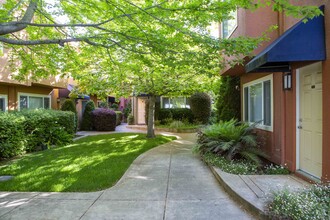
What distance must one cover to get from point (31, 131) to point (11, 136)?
1.33 metres

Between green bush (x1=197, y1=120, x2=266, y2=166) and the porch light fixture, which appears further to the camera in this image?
green bush (x1=197, y1=120, x2=266, y2=166)

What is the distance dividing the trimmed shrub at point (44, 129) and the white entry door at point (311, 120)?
31.1 ft

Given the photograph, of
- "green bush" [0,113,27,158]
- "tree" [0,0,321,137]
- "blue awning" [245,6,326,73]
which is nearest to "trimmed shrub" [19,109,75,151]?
"green bush" [0,113,27,158]

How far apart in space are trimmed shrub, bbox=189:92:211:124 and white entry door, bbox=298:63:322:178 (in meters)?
13.7

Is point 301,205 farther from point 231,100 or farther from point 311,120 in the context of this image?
point 231,100

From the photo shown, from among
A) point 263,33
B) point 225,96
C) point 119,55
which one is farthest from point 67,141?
point 263,33

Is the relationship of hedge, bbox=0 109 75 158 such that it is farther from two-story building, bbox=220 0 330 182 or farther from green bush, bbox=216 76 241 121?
two-story building, bbox=220 0 330 182

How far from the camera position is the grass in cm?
584

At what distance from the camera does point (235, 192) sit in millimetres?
4922

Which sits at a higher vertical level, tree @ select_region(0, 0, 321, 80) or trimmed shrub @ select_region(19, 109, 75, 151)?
tree @ select_region(0, 0, 321, 80)

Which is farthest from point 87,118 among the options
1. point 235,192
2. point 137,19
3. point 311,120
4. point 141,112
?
point 311,120

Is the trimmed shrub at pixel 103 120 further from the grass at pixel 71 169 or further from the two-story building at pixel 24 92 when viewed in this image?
the grass at pixel 71 169

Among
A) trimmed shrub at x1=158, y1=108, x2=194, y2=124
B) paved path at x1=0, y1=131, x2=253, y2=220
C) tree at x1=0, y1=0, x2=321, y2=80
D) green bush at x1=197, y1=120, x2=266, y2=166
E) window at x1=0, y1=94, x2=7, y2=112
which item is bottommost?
paved path at x1=0, y1=131, x2=253, y2=220

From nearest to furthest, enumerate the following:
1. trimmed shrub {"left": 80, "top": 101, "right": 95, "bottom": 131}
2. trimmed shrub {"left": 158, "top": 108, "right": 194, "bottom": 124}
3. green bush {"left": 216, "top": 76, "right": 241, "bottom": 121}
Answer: green bush {"left": 216, "top": 76, "right": 241, "bottom": 121} < trimmed shrub {"left": 80, "top": 101, "right": 95, "bottom": 131} < trimmed shrub {"left": 158, "top": 108, "right": 194, "bottom": 124}
